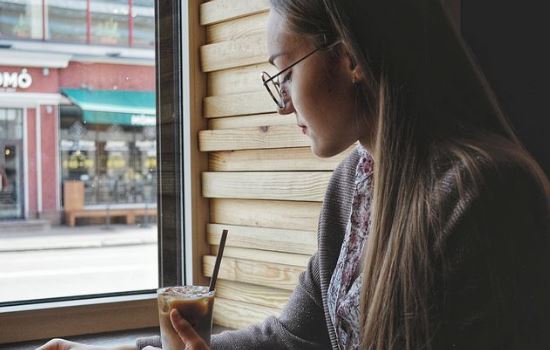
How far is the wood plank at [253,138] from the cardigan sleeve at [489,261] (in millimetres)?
1006

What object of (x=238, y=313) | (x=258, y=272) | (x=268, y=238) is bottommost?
(x=238, y=313)

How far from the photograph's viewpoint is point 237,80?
2.43m

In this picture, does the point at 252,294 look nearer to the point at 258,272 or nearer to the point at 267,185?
the point at 258,272

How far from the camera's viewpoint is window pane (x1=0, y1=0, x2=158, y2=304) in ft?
7.45

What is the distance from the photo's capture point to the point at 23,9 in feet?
7.43

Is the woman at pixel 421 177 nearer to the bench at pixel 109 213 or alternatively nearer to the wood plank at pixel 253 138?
the wood plank at pixel 253 138

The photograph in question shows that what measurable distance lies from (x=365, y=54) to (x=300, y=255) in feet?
3.51

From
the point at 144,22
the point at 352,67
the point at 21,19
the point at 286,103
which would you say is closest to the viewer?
the point at 352,67

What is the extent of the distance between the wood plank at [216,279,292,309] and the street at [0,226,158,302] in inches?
9.7

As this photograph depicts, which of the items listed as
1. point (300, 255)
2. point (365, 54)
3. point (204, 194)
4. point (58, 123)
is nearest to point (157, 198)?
point (204, 194)

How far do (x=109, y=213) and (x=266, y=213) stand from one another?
537 mm

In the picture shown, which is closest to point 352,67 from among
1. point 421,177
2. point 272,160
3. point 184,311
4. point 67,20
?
point 421,177

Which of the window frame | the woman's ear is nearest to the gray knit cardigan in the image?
the woman's ear

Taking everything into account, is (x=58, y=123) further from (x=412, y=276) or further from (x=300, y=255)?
(x=412, y=276)
